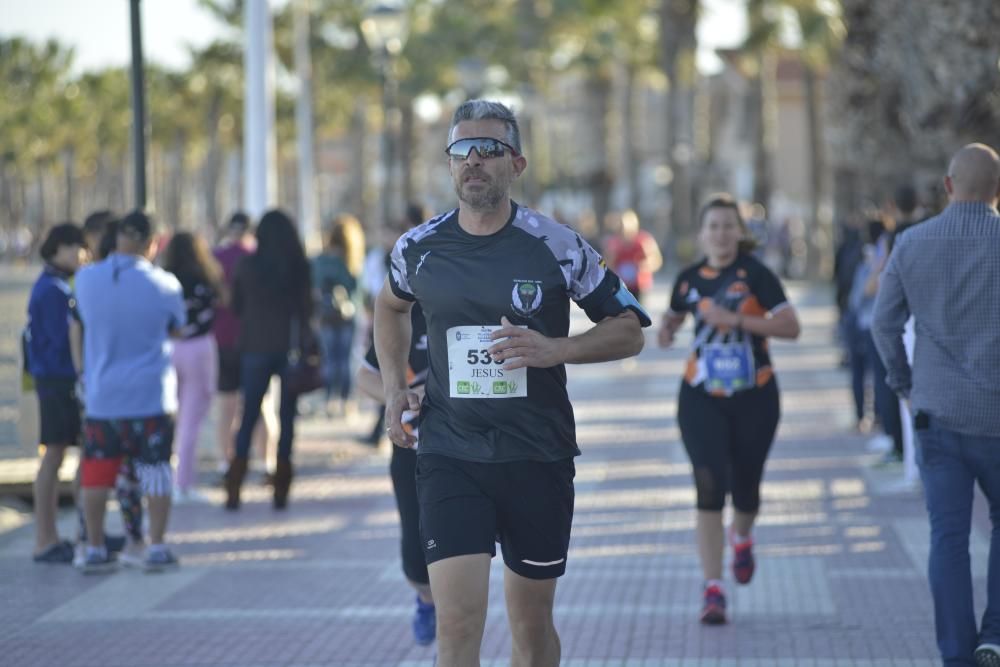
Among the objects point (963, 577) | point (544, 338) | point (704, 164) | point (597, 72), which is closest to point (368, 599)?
point (963, 577)

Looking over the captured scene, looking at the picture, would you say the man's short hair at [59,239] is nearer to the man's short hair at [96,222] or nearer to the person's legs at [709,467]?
the man's short hair at [96,222]

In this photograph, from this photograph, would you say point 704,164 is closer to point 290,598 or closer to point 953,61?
point 953,61

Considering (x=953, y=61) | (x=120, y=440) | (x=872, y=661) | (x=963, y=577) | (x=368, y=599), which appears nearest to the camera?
(x=963, y=577)

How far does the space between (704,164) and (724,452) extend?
209 ft

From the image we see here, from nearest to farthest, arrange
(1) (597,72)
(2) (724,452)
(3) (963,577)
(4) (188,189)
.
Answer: (3) (963,577)
(2) (724,452)
(1) (597,72)
(4) (188,189)

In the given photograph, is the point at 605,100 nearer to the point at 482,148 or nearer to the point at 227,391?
the point at 227,391

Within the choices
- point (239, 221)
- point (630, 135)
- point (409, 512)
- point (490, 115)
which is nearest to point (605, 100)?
point (630, 135)

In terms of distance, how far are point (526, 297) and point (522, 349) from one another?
0.17m

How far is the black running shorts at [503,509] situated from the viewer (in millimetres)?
5355

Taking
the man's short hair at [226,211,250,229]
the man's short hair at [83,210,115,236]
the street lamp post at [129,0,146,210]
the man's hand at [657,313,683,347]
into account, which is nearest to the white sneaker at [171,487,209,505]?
the street lamp post at [129,0,146,210]

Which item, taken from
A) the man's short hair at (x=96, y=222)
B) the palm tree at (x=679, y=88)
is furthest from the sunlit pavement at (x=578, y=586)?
the palm tree at (x=679, y=88)

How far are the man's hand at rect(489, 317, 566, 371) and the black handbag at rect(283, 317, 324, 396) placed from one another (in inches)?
274

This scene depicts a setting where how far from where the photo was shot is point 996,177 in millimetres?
6914

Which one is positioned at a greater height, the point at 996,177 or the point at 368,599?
the point at 996,177
